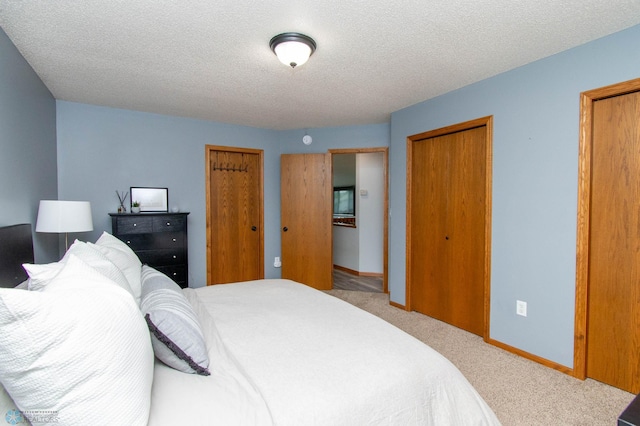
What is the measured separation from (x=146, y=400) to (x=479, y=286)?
293 cm

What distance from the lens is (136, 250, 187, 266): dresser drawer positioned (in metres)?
3.43

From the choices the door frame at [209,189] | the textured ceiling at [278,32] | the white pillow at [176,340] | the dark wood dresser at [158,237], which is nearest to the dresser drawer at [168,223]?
the dark wood dresser at [158,237]

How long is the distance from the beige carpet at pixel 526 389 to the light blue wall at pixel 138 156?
3185mm

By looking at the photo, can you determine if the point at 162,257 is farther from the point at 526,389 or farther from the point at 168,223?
the point at 526,389

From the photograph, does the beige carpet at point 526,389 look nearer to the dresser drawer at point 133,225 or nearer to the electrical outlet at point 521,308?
the electrical outlet at point 521,308

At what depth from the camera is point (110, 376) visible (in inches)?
31.9

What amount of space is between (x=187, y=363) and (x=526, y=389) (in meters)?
2.22

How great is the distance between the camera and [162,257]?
3525 millimetres


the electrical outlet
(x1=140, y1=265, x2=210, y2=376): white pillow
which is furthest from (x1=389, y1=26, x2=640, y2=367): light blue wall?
(x1=140, y1=265, x2=210, y2=376): white pillow

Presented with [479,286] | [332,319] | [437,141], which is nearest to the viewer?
Answer: [332,319]

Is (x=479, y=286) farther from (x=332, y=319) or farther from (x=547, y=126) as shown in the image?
(x=332, y=319)

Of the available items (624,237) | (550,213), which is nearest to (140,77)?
(550,213)

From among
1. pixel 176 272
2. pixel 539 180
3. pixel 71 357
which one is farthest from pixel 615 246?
pixel 176 272

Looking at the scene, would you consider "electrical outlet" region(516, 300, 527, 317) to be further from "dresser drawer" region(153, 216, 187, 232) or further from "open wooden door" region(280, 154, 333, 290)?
"dresser drawer" region(153, 216, 187, 232)
